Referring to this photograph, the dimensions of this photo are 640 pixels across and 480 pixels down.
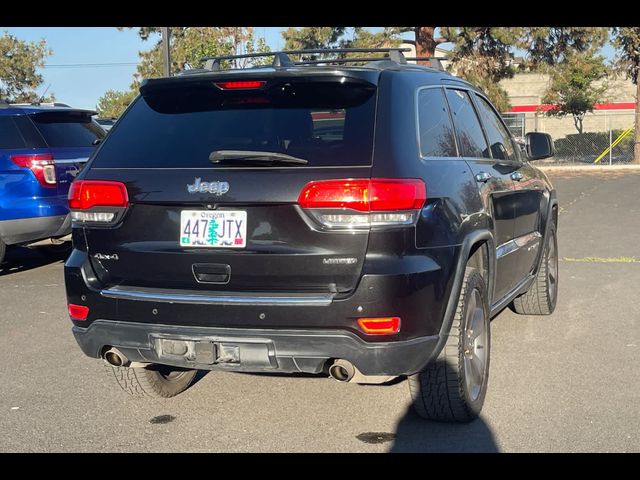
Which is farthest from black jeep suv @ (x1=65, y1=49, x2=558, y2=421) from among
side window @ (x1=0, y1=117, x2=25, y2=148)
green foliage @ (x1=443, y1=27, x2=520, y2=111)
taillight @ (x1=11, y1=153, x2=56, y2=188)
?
green foliage @ (x1=443, y1=27, x2=520, y2=111)

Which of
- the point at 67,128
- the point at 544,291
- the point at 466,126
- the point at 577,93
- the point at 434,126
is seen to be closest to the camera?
the point at 434,126

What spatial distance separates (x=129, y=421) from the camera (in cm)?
448

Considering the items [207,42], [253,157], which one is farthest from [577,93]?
[253,157]

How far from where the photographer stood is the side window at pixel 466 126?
4820mm

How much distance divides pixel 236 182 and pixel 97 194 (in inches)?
30.3

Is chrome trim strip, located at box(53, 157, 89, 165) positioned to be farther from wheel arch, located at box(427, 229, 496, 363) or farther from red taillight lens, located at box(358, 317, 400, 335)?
red taillight lens, located at box(358, 317, 400, 335)

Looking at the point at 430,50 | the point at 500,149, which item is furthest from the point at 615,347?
the point at 430,50

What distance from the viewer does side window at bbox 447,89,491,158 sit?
4.82 meters

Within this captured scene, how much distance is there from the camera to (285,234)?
369cm

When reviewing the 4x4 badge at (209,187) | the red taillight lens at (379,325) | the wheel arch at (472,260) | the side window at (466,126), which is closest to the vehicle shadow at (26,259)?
the side window at (466,126)

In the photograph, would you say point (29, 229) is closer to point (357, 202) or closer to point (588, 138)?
point (357, 202)

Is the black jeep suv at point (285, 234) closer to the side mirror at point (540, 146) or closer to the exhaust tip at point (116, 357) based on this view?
the exhaust tip at point (116, 357)

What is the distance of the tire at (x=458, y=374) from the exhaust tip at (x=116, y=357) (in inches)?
56.5
